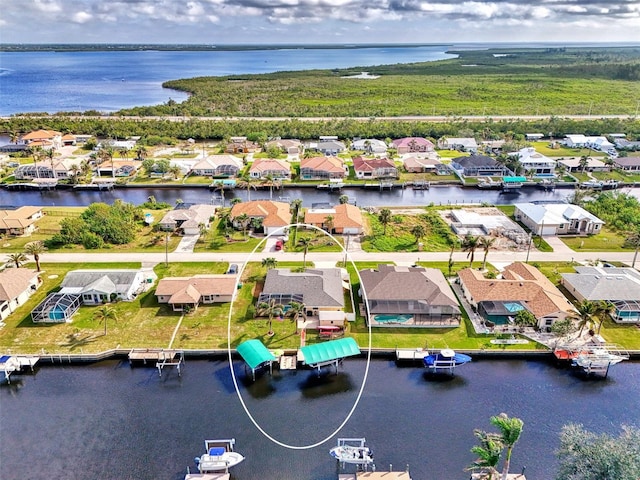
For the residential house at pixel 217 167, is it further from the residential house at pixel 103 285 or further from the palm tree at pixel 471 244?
the palm tree at pixel 471 244

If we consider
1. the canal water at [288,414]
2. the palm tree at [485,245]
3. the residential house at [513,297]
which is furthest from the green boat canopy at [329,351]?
the palm tree at [485,245]

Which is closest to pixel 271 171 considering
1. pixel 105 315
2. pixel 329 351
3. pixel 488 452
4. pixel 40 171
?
pixel 40 171

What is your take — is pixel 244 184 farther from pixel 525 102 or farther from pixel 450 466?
pixel 525 102

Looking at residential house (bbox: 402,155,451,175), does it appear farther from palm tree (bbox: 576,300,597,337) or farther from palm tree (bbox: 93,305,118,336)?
palm tree (bbox: 93,305,118,336)

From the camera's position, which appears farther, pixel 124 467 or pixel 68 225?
pixel 68 225

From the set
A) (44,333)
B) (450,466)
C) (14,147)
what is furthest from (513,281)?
(14,147)

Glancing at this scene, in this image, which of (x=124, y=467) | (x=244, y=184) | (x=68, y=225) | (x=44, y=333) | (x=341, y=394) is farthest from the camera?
(x=244, y=184)

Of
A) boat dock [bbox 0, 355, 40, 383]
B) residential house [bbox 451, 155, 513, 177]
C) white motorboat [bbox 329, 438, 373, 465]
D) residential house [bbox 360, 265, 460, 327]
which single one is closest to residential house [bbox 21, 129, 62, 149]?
boat dock [bbox 0, 355, 40, 383]

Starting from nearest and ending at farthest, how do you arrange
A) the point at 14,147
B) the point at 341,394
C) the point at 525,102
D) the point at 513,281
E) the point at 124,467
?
the point at 124,467, the point at 341,394, the point at 513,281, the point at 14,147, the point at 525,102
